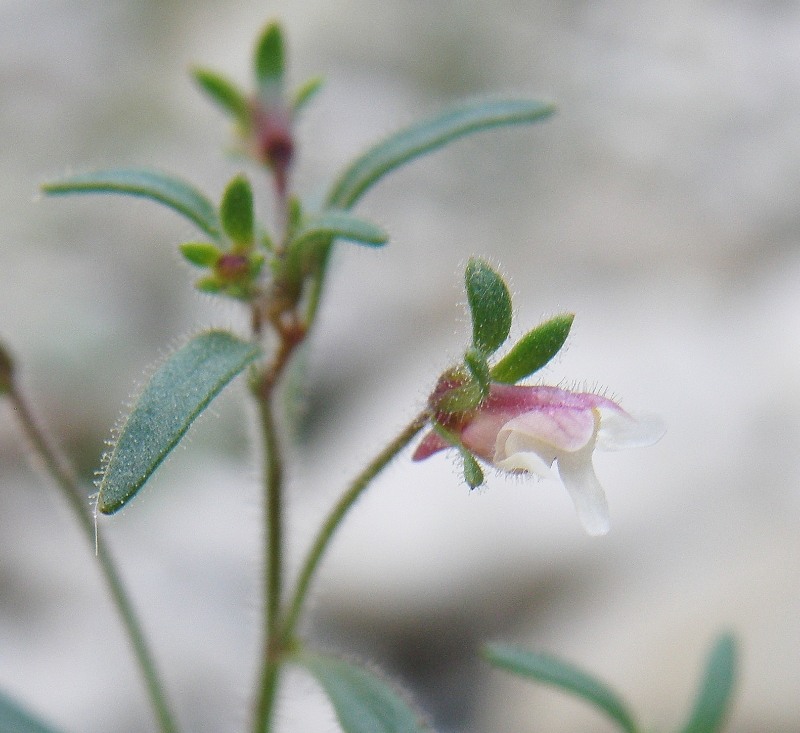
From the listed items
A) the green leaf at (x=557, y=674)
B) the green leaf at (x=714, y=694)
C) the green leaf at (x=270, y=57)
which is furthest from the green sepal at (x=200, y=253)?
the green leaf at (x=714, y=694)

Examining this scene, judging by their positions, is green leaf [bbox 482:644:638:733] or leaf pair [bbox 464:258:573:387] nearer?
leaf pair [bbox 464:258:573:387]

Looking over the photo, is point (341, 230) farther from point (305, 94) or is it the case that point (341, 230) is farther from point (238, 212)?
point (305, 94)

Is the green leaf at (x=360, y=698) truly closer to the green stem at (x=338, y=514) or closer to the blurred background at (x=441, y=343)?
the green stem at (x=338, y=514)

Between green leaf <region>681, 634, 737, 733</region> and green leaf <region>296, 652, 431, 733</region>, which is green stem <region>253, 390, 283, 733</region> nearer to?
green leaf <region>296, 652, 431, 733</region>

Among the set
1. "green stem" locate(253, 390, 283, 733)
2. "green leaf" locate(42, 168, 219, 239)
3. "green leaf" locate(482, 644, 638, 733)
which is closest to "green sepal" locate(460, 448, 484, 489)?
"green stem" locate(253, 390, 283, 733)

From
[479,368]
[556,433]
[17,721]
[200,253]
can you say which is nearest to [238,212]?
[200,253]

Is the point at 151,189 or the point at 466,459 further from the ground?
the point at 151,189

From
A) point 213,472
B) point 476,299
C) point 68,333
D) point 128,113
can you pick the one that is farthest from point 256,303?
point 128,113
